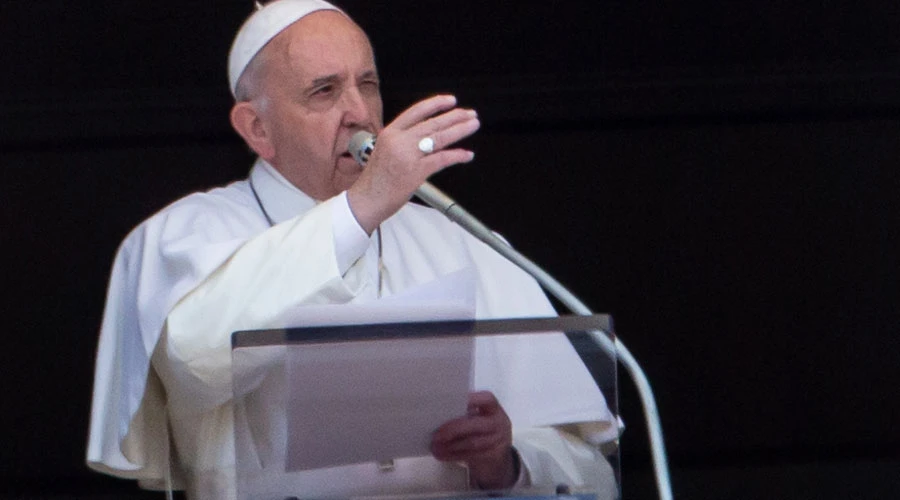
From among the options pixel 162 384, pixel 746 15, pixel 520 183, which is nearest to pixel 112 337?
pixel 162 384

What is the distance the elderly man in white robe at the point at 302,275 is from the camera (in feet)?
7.29

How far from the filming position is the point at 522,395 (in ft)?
7.27

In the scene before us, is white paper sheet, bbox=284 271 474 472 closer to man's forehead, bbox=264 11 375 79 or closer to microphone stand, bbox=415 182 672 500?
microphone stand, bbox=415 182 672 500

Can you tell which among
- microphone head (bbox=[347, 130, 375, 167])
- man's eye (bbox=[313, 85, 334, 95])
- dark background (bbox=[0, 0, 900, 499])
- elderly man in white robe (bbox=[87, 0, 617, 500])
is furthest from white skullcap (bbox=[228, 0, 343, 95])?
microphone head (bbox=[347, 130, 375, 167])

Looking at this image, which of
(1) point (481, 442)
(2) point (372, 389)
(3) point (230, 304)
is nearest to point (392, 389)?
(2) point (372, 389)

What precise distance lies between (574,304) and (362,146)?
1.67ft

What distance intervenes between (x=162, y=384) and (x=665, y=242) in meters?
1.23

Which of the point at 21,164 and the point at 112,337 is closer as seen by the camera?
the point at 112,337

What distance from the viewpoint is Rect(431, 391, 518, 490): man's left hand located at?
218 centimetres

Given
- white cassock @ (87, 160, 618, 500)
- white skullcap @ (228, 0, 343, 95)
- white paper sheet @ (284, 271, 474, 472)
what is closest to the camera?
white paper sheet @ (284, 271, 474, 472)

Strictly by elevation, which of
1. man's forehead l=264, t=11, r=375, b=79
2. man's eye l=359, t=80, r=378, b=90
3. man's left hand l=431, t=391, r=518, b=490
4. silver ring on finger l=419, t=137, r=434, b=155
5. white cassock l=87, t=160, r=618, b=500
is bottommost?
man's left hand l=431, t=391, r=518, b=490

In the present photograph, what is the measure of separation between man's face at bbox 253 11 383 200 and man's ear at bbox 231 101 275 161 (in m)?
0.01

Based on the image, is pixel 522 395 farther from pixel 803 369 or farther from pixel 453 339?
pixel 803 369

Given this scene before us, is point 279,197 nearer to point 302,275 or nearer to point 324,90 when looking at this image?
point 324,90
